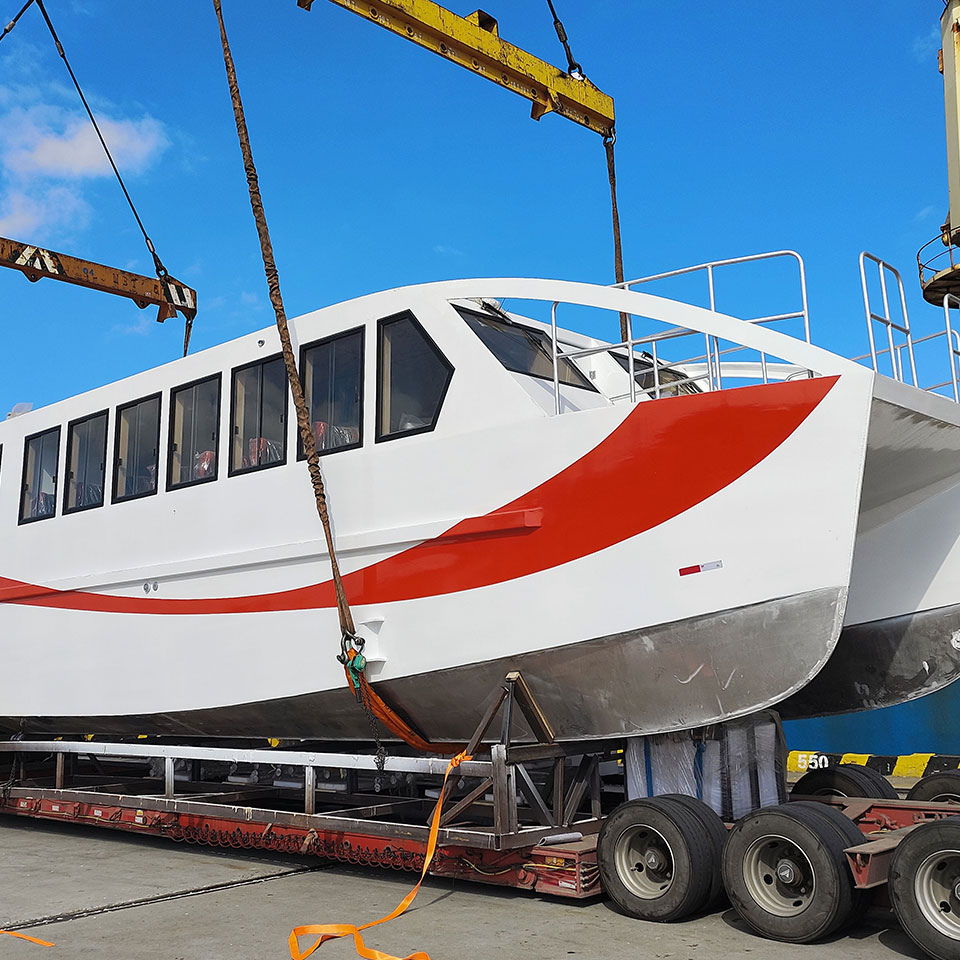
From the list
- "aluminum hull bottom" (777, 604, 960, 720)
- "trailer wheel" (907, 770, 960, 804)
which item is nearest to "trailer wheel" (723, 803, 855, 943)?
"aluminum hull bottom" (777, 604, 960, 720)

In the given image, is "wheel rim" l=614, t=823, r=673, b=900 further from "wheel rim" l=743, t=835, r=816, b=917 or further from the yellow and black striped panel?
the yellow and black striped panel

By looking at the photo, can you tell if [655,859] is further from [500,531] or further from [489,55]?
[489,55]

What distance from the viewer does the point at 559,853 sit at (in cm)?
578

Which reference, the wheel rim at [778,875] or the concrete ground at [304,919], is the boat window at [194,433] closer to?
the concrete ground at [304,919]

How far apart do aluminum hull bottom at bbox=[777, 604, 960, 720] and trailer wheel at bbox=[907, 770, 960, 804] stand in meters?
0.68

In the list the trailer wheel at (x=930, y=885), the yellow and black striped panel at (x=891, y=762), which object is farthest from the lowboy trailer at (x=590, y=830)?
the yellow and black striped panel at (x=891, y=762)

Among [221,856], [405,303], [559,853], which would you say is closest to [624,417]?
[405,303]

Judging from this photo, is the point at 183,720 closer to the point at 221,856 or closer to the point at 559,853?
the point at 221,856

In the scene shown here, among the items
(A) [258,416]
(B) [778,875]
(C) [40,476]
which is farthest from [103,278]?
(B) [778,875]

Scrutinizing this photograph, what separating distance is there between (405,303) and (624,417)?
72.3 inches

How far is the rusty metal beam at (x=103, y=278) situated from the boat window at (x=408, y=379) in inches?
271

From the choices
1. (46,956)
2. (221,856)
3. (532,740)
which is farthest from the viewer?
(221,856)

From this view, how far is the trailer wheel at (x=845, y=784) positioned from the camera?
23.6ft

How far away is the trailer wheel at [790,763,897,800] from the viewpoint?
7.20 m
